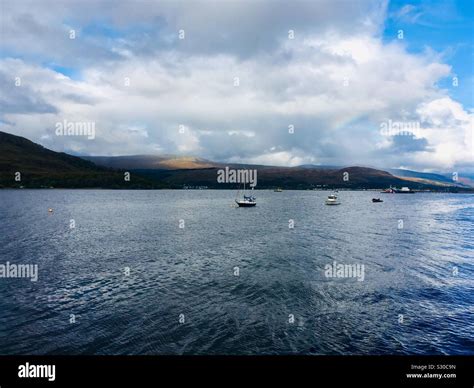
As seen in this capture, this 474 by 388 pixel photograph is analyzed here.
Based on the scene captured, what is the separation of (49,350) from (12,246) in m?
42.2

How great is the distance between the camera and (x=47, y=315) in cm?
2772

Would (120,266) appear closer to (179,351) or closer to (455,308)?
(179,351)

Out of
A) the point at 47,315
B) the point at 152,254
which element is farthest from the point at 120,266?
the point at 47,315

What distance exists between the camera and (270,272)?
4288 centimetres
